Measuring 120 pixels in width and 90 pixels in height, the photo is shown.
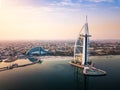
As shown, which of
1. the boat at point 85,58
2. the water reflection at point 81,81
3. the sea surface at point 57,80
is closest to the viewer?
the sea surface at point 57,80

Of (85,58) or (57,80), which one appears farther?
(85,58)

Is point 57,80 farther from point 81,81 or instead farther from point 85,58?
point 85,58

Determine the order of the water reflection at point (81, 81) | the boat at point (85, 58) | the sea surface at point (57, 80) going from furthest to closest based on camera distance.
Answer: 1. the boat at point (85, 58)
2. the water reflection at point (81, 81)
3. the sea surface at point (57, 80)

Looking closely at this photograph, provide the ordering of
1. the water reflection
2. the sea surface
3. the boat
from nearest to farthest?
the sea surface → the water reflection → the boat

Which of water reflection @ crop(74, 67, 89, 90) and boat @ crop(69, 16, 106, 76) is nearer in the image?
water reflection @ crop(74, 67, 89, 90)

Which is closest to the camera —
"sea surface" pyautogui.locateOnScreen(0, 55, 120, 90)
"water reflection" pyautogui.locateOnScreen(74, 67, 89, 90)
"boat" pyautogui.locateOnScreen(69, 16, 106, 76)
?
"sea surface" pyautogui.locateOnScreen(0, 55, 120, 90)

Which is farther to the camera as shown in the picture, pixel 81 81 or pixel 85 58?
pixel 85 58

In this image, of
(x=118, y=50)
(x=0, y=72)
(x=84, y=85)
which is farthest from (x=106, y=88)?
(x=118, y=50)

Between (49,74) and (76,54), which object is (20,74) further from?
(76,54)

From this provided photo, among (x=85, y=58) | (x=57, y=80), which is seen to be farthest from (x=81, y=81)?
(x=85, y=58)

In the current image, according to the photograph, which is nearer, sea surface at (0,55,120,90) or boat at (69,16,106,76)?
sea surface at (0,55,120,90)

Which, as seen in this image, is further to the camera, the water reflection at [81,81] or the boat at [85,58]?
the boat at [85,58]
